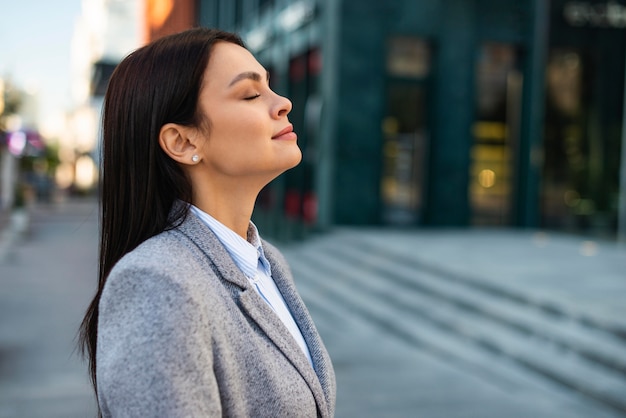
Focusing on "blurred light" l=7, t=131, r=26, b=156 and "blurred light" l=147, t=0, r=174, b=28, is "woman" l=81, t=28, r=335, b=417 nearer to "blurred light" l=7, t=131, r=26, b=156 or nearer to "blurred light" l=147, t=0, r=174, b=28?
"blurred light" l=7, t=131, r=26, b=156

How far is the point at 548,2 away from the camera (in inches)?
591

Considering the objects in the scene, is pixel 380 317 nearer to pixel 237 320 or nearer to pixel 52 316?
pixel 52 316

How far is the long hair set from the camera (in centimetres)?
133

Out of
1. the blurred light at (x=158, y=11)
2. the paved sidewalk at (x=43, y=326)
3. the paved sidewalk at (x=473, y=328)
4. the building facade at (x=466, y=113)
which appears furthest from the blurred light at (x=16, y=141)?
the blurred light at (x=158, y=11)

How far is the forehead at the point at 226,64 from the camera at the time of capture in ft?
4.43

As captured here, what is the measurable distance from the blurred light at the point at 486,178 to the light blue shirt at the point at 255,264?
556 inches

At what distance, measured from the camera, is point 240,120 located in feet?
4.50

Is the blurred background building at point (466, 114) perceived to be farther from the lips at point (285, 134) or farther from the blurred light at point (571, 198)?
the lips at point (285, 134)

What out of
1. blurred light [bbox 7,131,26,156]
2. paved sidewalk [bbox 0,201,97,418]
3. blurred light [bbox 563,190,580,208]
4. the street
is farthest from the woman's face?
blurred light [bbox 7,131,26,156]

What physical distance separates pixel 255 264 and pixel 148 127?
13.6 inches

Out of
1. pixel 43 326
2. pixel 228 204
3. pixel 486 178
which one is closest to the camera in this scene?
pixel 228 204

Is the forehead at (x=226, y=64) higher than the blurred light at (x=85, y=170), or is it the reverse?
the forehead at (x=226, y=64)

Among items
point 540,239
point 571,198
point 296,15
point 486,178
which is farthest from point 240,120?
point 296,15

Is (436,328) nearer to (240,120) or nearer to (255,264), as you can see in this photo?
(255,264)
